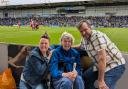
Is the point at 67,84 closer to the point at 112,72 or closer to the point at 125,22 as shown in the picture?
the point at 112,72

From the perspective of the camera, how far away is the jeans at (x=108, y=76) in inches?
227

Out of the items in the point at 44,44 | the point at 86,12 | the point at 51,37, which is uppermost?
the point at 86,12

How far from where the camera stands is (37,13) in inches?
2972

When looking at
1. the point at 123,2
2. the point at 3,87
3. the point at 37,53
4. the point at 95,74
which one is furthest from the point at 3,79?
the point at 123,2

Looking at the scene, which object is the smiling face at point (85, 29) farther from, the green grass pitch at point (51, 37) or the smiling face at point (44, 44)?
the green grass pitch at point (51, 37)

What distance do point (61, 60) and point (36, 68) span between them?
40cm

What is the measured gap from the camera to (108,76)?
5770 millimetres

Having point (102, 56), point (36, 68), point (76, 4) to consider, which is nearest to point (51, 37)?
point (36, 68)

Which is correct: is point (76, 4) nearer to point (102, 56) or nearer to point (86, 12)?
point (86, 12)

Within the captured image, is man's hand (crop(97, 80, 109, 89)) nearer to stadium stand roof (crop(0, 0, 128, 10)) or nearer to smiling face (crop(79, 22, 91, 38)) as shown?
smiling face (crop(79, 22, 91, 38))

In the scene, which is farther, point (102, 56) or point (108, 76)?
point (108, 76)

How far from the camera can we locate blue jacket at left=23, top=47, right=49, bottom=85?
5969 mm

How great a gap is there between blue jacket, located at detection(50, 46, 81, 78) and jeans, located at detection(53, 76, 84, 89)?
0.14m

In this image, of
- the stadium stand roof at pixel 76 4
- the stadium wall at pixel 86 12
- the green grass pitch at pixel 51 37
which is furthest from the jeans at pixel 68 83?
the stadium stand roof at pixel 76 4
